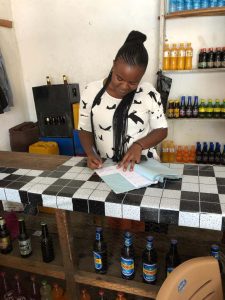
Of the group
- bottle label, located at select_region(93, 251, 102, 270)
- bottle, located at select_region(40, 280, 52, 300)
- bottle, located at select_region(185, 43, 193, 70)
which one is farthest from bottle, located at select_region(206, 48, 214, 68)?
bottle, located at select_region(40, 280, 52, 300)

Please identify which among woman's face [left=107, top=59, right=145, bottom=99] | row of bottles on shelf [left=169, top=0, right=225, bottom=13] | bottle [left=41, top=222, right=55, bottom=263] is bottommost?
bottle [left=41, top=222, right=55, bottom=263]

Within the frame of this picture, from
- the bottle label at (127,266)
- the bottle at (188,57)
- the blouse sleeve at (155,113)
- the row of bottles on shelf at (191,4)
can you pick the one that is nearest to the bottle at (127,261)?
the bottle label at (127,266)

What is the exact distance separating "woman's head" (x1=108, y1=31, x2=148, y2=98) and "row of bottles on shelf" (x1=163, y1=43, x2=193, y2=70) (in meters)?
1.54

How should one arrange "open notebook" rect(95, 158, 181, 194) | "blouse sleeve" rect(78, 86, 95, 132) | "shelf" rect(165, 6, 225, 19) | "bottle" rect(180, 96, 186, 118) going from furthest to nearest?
"bottle" rect(180, 96, 186, 118), "shelf" rect(165, 6, 225, 19), "blouse sleeve" rect(78, 86, 95, 132), "open notebook" rect(95, 158, 181, 194)

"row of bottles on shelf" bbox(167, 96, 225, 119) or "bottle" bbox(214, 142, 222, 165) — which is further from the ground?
"row of bottles on shelf" bbox(167, 96, 225, 119)

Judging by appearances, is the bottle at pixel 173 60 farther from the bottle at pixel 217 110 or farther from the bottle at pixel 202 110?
the bottle at pixel 217 110

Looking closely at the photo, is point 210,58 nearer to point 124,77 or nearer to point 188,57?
point 188,57

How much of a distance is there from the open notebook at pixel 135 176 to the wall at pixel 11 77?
91.8 inches

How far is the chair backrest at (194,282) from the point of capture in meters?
0.68

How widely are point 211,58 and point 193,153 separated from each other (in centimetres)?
110

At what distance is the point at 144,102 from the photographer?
4.41ft

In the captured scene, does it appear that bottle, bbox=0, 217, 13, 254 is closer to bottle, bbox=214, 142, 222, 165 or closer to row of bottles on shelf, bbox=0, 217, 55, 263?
row of bottles on shelf, bbox=0, 217, 55, 263

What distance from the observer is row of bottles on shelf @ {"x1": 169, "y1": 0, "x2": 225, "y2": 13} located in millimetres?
2418

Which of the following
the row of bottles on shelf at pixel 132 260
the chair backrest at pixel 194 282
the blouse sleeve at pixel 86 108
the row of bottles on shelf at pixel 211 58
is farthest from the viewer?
the row of bottles on shelf at pixel 211 58
